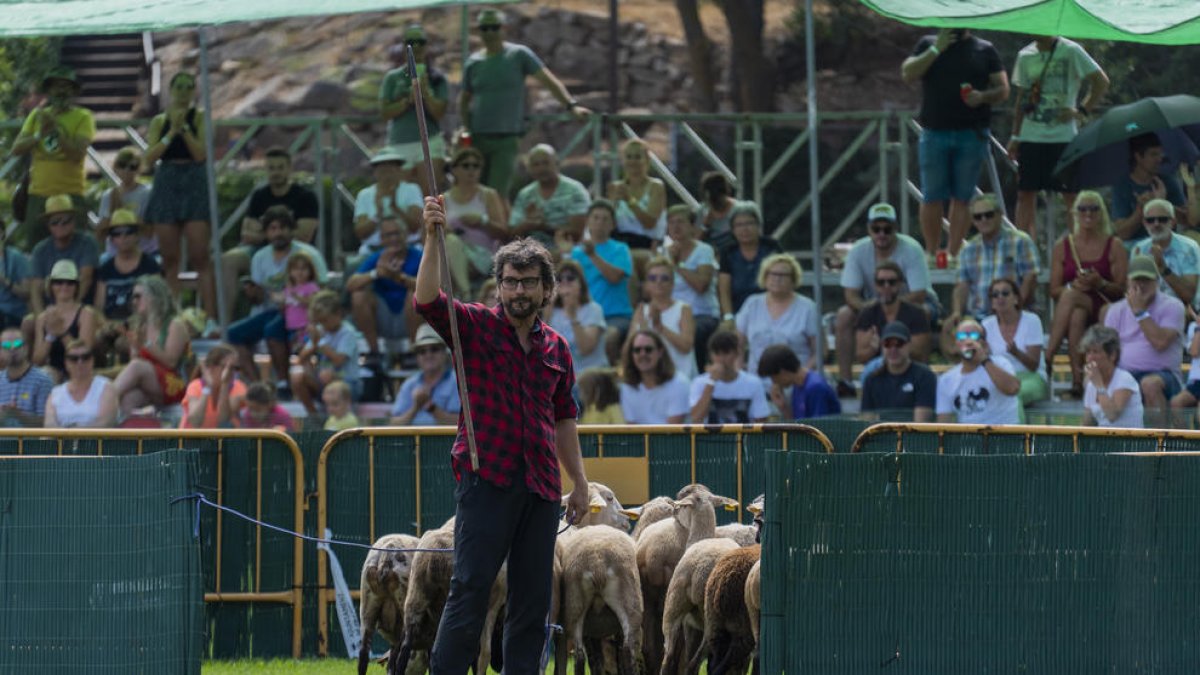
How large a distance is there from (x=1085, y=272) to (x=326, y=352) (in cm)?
555

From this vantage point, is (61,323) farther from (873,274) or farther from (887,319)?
(887,319)

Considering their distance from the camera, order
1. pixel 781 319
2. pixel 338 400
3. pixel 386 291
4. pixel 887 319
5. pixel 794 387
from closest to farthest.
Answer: pixel 794 387
pixel 338 400
pixel 887 319
pixel 781 319
pixel 386 291

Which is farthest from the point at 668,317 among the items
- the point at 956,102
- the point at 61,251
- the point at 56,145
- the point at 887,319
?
the point at 56,145

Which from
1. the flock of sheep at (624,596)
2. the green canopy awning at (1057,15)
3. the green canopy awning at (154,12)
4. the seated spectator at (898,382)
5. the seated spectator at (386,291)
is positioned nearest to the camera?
the flock of sheep at (624,596)

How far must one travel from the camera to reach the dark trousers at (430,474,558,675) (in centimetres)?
811

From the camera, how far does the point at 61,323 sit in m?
16.2

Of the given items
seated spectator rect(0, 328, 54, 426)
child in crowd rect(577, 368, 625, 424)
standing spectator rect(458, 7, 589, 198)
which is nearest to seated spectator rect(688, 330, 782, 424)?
child in crowd rect(577, 368, 625, 424)

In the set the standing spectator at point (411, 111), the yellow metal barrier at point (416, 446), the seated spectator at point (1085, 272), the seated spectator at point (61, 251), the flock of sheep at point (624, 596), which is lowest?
the flock of sheep at point (624, 596)

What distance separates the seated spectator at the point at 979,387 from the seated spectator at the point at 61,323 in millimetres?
6703

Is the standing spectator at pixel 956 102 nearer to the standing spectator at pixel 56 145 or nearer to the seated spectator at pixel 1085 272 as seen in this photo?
the seated spectator at pixel 1085 272

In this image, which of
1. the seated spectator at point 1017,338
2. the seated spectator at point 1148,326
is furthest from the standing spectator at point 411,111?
the seated spectator at point 1148,326

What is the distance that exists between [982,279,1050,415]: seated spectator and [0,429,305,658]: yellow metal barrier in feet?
16.4

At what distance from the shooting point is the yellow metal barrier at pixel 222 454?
37.7 ft

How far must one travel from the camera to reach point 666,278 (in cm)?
1518
